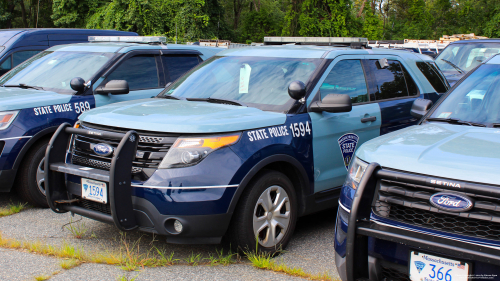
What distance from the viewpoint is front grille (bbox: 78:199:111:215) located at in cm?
394

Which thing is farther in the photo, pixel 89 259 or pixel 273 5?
pixel 273 5

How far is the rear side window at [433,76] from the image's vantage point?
Result: 19.6ft

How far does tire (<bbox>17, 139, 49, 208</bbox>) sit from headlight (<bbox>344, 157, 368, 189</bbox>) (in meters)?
3.58

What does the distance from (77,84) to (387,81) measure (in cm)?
359

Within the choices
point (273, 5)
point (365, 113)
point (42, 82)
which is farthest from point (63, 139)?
point (273, 5)

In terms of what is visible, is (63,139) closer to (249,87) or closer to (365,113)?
(249,87)

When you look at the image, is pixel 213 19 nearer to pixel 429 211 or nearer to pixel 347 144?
pixel 347 144

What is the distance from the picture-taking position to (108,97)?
20.1ft

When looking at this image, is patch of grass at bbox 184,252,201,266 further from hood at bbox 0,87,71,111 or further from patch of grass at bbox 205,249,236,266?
Result: hood at bbox 0,87,71,111

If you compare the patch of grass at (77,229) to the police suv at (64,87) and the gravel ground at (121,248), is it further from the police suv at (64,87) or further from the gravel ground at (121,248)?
the police suv at (64,87)

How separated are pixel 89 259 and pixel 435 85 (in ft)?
14.7

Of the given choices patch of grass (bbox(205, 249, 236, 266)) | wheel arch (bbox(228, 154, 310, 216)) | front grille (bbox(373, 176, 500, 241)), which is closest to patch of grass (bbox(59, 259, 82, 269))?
patch of grass (bbox(205, 249, 236, 266))

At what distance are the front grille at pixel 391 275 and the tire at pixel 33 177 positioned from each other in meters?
3.92

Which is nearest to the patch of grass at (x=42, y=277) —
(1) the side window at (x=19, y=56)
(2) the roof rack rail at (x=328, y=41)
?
(2) the roof rack rail at (x=328, y=41)
